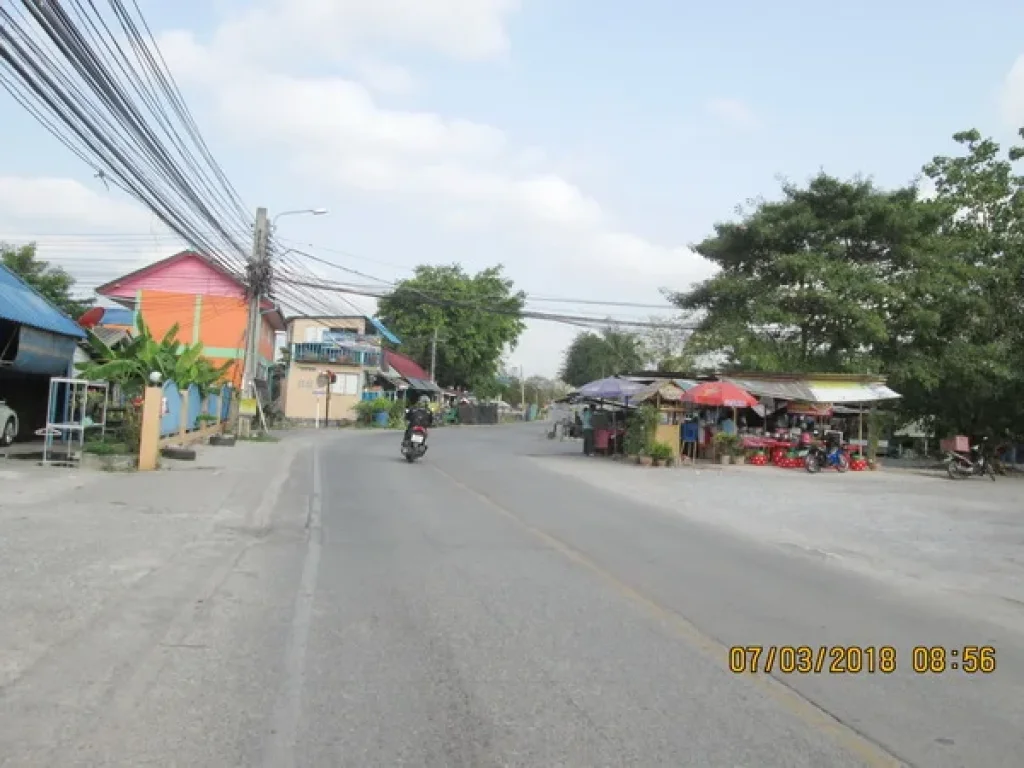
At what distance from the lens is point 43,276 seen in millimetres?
40594

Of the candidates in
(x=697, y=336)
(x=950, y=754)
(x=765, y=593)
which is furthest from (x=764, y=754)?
(x=697, y=336)

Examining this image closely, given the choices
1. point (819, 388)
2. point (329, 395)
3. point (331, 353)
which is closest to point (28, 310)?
point (819, 388)

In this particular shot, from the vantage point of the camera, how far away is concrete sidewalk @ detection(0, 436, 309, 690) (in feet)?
20.4

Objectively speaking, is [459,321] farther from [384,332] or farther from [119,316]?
[119,316]

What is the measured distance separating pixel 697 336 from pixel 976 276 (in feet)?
30.0

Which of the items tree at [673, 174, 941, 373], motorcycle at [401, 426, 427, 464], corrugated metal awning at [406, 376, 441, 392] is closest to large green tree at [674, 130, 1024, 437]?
tree at [673, 174, 941, 373]

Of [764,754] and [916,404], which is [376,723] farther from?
[916,404]

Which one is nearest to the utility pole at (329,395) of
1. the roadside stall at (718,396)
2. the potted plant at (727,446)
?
the potted plant at (727,446)

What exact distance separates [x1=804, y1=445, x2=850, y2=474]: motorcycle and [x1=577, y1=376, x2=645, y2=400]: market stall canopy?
17.0ft

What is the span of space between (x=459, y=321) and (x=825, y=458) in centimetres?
4236

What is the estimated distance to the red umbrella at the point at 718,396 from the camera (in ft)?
78.4

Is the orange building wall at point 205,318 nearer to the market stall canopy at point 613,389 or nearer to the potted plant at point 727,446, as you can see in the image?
the market stall canopy at point 613,389

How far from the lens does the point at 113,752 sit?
4.01 metres

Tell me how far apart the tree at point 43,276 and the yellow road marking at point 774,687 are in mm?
37045
